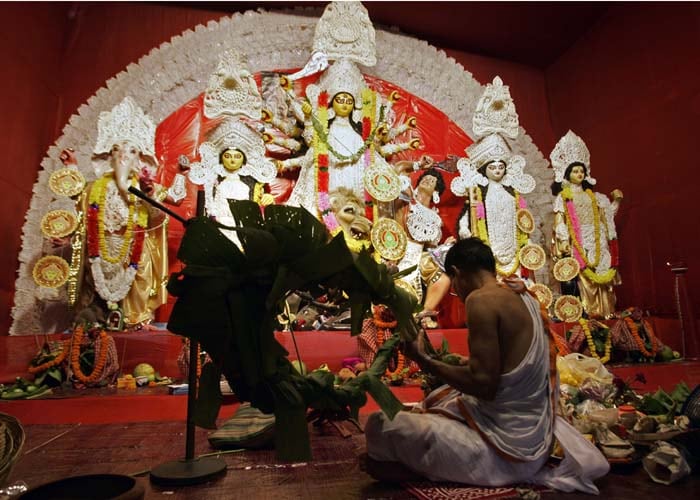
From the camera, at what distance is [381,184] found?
179 inches

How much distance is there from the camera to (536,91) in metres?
7.02

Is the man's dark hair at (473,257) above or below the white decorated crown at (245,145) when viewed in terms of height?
below

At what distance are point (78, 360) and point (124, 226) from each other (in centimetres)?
122

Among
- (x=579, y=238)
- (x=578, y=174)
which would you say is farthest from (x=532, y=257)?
(x=578, y=174)

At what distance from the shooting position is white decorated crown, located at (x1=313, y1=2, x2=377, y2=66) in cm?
522

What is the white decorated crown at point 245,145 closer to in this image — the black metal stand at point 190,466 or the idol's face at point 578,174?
the black metal stand at point 190,466

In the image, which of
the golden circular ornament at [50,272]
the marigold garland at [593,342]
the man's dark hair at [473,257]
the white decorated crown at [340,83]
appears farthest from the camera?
the white decorated crown at [340,83]

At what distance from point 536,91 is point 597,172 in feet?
6.09

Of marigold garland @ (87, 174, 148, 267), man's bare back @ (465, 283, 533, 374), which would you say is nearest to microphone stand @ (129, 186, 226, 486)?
man's bare back @ (465, 283, 533, 374)

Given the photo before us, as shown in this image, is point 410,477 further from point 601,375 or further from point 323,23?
point 323,23

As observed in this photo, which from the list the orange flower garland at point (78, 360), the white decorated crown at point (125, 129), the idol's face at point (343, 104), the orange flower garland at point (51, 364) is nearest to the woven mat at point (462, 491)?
the orange flower garland at point (78, 360)

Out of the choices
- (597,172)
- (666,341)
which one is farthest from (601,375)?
(597,172)

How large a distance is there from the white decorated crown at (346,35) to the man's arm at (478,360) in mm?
4675

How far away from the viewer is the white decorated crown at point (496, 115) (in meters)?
5.15
